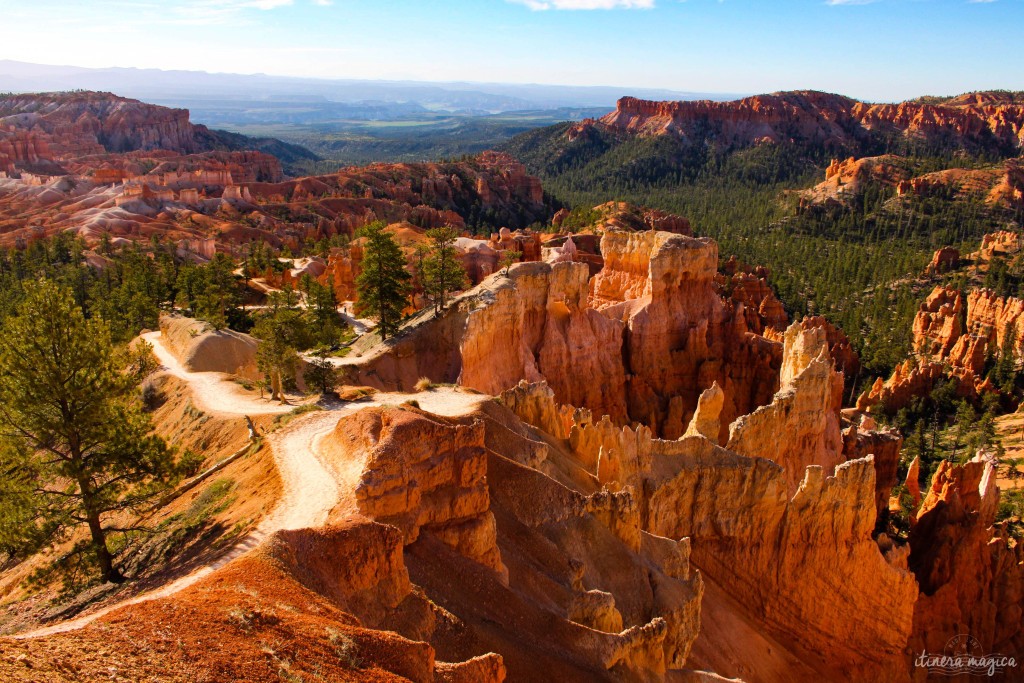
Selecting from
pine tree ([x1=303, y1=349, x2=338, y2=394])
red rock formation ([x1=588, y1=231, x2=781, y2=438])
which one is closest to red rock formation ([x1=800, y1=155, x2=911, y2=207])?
red rock formation ([x1=588, y1=231, x2=781, y2=438])

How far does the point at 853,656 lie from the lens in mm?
21656

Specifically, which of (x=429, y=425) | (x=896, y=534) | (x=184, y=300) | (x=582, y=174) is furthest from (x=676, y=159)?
(x=429, y=425)

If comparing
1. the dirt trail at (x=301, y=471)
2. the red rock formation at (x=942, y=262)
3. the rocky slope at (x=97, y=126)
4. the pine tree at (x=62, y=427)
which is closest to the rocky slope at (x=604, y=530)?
the dirt trail at (x=301, y=471)

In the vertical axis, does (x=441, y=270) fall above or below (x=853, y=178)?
below

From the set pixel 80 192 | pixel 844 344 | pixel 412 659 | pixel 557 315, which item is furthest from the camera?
pixel 80 192

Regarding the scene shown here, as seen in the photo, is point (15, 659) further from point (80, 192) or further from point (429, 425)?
point (80, 192)

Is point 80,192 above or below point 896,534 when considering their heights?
above

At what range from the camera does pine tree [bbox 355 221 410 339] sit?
34031mm

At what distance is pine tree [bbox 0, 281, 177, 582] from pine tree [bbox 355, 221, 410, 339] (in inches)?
709

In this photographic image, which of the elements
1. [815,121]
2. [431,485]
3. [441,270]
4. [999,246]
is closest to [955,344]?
[999,246]

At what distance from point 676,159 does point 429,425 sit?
167431mm

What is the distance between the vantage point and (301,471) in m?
14.8

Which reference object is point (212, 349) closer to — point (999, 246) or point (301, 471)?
point (301, 471)

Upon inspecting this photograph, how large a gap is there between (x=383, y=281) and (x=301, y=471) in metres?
20.0
